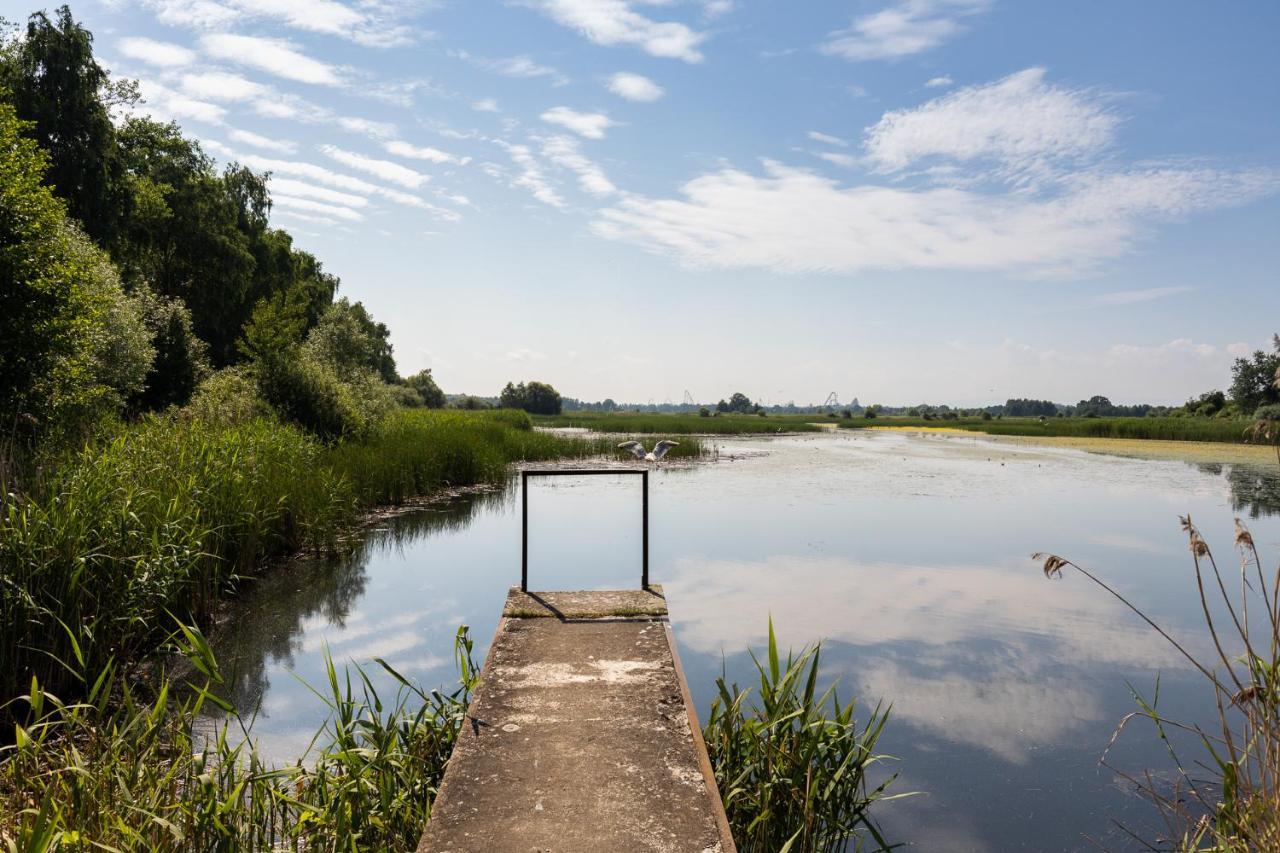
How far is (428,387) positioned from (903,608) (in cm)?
6205

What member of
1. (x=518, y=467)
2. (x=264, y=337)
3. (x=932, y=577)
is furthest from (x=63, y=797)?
(x=518, y=467)

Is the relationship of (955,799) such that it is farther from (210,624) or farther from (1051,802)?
(210,624)

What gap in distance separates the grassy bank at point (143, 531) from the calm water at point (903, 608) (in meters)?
0.78

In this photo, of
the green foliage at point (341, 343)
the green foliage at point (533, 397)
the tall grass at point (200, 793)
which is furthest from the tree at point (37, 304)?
the green foliage at point (533, 397)

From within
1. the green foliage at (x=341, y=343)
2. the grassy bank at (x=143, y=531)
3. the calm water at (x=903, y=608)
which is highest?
the green foliage at (x=341, y=343)

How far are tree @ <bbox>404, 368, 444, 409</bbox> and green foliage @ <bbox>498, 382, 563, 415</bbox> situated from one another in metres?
10.3

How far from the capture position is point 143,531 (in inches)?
253

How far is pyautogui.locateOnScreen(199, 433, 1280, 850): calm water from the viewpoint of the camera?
5164 millimetres

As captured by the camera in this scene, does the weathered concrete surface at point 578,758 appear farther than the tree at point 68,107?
No

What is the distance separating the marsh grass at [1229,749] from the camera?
2.80 meters

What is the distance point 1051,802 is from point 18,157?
541 inches

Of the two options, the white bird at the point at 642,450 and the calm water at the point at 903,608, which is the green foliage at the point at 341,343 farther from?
the white bird at the point at 642,450

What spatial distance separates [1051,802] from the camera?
469 cm

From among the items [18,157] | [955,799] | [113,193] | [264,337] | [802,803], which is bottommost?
[955,799]
